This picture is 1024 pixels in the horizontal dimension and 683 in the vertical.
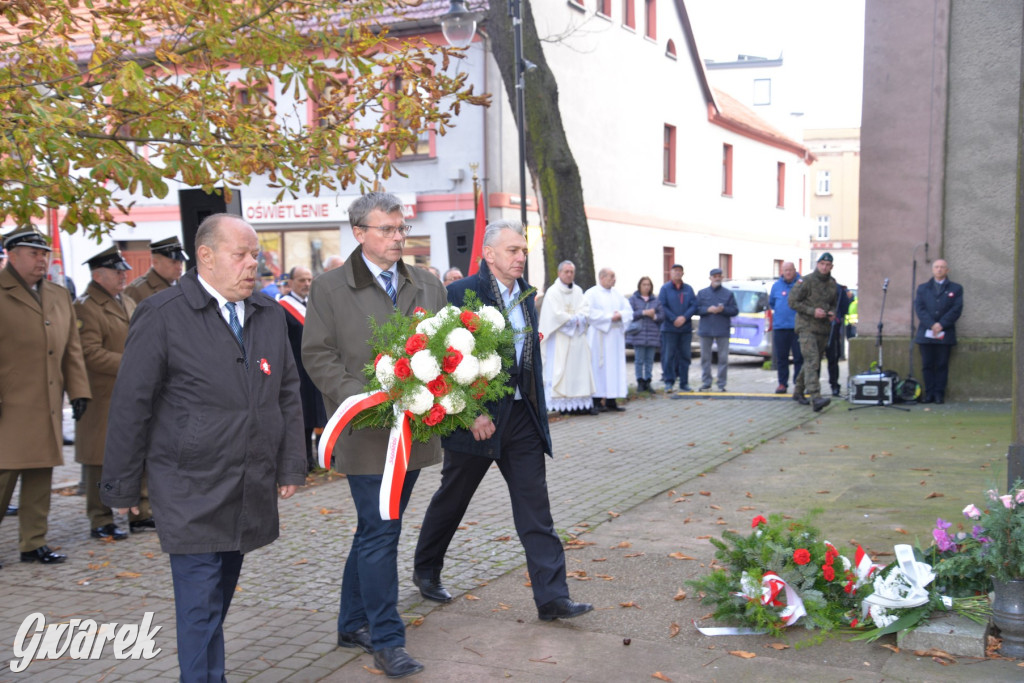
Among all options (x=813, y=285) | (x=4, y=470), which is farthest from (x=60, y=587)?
(x=813, y=285)

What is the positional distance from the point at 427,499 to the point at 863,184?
9.43m

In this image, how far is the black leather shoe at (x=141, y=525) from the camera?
25.2 feet

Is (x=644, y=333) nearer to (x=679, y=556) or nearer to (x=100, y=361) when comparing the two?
(x=679, y=556)

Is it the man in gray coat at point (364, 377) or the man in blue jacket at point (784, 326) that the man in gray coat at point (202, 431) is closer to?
the man in gray coat at point (364, 377)

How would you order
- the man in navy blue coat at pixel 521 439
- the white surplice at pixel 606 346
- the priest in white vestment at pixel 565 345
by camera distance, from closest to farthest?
the man in navy blue coat at pixel 521 439 < the priest in white vestment at pixel 565 345 < the white surplice at pixel 606 346

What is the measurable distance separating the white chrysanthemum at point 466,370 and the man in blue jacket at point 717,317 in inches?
499

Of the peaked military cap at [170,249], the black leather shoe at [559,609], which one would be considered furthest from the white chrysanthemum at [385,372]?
the peaked military cap at [170,249]

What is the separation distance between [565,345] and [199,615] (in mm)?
10787

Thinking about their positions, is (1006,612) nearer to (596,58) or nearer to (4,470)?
(4,470)

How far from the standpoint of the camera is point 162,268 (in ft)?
26.4

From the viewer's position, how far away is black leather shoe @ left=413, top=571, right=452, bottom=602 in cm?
566

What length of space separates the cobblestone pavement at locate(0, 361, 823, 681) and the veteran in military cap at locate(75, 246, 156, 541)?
0.22 m

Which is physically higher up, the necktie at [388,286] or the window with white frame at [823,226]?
the window with white frame at [823,226]

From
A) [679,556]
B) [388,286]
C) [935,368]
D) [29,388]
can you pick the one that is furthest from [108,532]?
[935,368]
